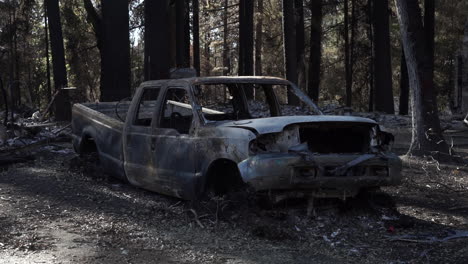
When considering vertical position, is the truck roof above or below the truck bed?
above

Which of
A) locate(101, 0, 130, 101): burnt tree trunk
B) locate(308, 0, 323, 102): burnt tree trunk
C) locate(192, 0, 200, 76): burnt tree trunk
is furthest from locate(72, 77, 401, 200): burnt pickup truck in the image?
locate(192, 0, 200, 76): burnt tree trunk

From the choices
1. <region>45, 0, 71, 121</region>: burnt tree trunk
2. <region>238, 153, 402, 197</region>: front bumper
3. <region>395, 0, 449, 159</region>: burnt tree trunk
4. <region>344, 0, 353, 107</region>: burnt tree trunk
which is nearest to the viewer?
<region>238, 153, 402, 197</region>: front bumper

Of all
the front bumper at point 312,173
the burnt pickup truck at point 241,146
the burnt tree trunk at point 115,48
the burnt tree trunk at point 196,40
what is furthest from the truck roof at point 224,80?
the burnt tree trunk at point 196,40

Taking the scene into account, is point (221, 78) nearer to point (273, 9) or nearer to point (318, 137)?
point (318, 137)

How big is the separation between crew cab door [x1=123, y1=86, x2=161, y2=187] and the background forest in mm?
9826

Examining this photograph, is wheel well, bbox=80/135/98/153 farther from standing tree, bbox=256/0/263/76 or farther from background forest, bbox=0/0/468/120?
standing tree, bbox=256/0/263/76

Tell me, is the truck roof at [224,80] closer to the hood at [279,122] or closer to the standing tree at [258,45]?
the hood at [279,122]

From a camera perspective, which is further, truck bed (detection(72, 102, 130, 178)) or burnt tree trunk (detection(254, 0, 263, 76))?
burnt tree trunk (detection(254, 0, 263, 76))

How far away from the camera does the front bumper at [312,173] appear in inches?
234

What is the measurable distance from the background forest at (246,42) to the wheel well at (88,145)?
819 cm

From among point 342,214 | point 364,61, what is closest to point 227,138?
point 342,214

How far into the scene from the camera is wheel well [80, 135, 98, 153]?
1015cm

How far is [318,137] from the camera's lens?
6758 millimetres

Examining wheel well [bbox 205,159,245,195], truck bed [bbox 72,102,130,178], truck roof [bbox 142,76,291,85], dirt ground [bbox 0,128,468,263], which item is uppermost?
truck roof [bbox 142,76,291,85]
